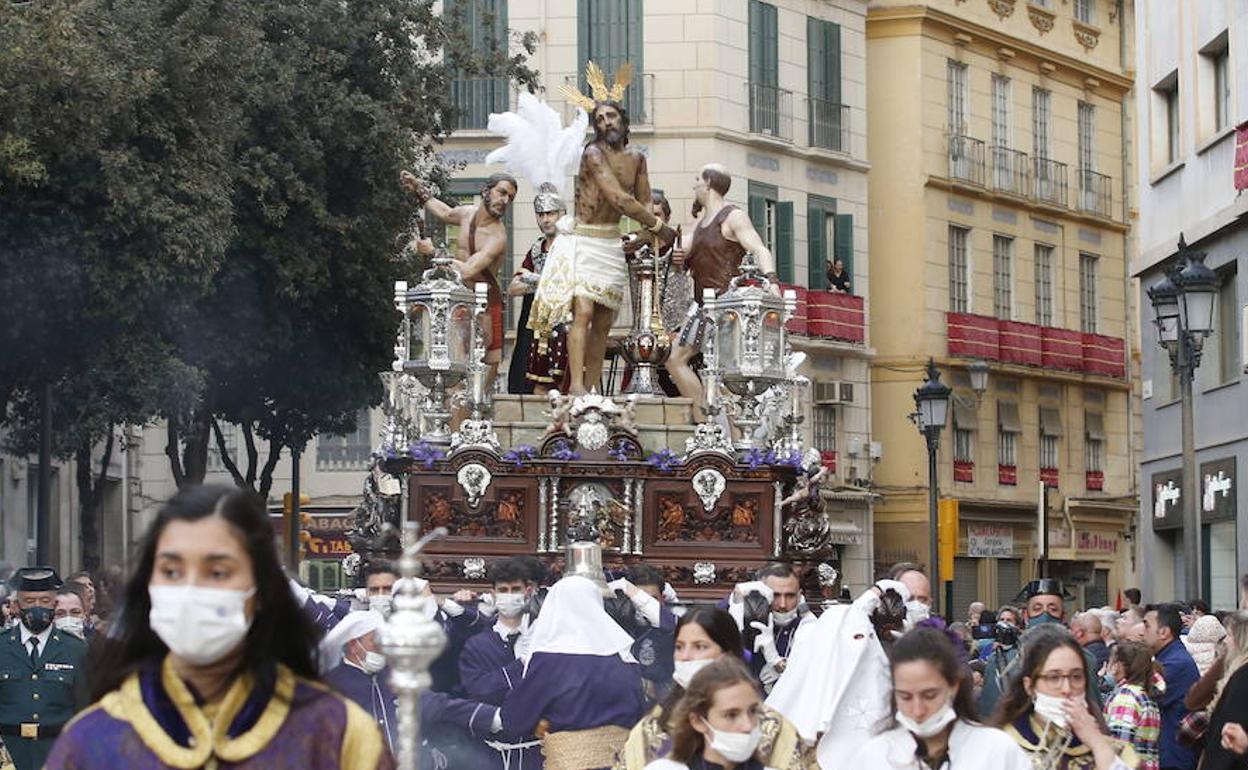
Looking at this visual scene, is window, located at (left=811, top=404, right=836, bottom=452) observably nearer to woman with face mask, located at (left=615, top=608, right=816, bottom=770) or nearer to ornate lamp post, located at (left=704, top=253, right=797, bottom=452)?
ornate lamp post, located at (left=704, top=253, right=797, bottom=452)

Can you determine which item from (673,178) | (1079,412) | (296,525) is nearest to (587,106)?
(296,525)

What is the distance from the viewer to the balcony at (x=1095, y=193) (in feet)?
178

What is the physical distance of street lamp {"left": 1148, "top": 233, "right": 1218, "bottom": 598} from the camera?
67.8 feet

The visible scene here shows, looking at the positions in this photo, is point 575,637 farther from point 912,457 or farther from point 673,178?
point 912,457

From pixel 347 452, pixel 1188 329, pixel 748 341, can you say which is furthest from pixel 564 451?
pixel 347 452

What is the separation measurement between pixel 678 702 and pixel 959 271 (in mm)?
43429

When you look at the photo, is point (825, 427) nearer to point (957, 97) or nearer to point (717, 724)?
point (957, 97)

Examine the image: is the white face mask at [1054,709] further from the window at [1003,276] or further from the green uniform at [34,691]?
the window at [1003,276]

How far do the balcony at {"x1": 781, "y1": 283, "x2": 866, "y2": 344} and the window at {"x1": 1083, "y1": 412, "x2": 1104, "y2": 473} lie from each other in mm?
7209

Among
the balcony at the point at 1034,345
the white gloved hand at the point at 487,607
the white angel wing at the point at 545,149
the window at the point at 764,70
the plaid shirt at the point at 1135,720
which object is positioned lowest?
the plaid shirt at the point at 1135,720

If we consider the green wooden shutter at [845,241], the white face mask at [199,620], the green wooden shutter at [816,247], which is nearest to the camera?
the white face mask at [199,620]

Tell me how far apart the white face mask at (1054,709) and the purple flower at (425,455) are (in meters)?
13.7

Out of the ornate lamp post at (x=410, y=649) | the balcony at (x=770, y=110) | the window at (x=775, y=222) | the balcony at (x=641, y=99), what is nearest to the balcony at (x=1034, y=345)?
the window at (x=775, y=222)

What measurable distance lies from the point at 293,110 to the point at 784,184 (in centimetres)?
1654
